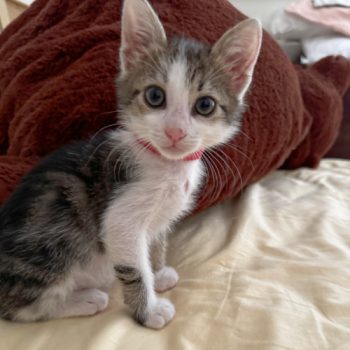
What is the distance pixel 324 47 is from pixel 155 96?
1.64m

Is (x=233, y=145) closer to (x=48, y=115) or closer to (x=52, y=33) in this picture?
(x=48, y=115)

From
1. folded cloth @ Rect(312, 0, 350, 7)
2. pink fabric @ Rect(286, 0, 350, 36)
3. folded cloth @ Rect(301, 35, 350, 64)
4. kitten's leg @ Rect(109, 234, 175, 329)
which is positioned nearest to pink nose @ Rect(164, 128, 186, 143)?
kitten's leg @ Rect(109, 234, 175, 329)

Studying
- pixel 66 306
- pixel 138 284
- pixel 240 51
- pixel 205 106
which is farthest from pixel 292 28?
pixel 66 306

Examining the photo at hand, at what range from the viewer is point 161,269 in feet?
3.39

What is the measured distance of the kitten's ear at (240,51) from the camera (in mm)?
843

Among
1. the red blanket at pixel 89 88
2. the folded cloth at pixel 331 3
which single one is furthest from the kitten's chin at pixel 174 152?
the folded cloth at pixel 331 3

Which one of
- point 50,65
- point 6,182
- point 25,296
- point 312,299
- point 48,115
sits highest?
point 50,65

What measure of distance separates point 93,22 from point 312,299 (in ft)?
3.58

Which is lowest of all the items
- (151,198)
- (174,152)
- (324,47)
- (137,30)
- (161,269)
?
(161,269)

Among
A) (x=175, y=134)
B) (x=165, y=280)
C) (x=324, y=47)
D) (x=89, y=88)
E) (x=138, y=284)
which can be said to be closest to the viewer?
(x=175, y=134)

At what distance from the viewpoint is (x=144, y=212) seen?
876 mm

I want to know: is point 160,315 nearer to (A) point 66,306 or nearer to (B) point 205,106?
(A) point 66,306

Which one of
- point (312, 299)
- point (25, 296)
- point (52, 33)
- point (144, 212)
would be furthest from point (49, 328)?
point (52, 33)

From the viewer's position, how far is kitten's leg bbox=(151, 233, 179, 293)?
0.99 metres
